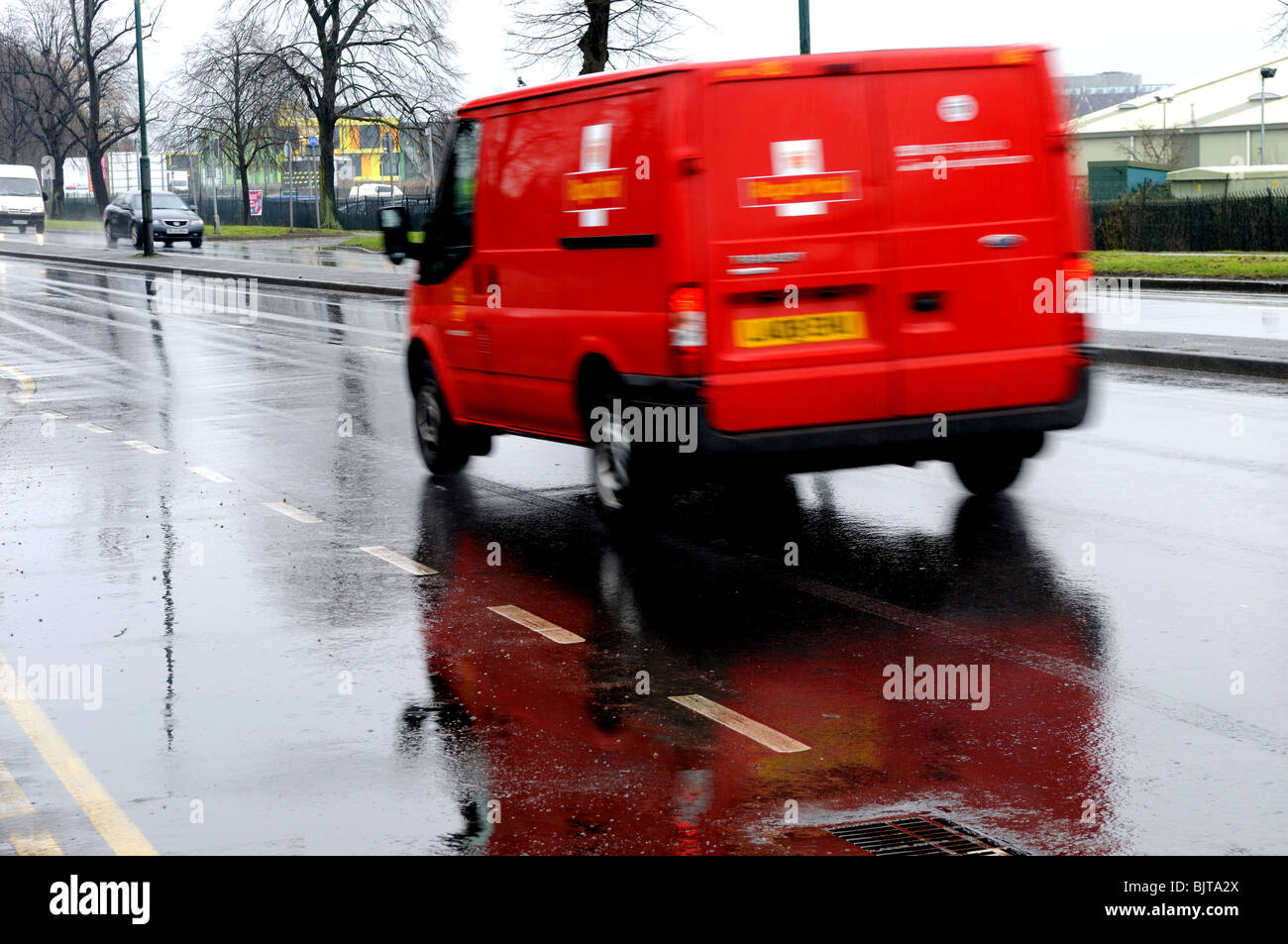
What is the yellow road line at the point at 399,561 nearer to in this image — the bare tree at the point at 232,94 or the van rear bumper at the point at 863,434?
the van rear bumper at the point at 863,434

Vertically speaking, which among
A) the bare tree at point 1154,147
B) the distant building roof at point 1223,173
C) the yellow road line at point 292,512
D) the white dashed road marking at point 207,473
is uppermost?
the bare tree at point 1154,147

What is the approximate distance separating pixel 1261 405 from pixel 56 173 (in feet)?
309

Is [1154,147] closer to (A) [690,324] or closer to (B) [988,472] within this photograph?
(B) [988,472]

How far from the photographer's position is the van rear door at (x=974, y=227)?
28.3 ft

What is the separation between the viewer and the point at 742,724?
19.4 feet

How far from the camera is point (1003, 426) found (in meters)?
8.80

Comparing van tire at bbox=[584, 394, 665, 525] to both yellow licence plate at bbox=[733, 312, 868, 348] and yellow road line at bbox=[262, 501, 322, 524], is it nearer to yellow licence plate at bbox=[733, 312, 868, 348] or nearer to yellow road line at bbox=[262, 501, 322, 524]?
Answer: yellow licence plate at bbox=[733, 312, 868, 348]

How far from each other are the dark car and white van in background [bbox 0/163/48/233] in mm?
16737

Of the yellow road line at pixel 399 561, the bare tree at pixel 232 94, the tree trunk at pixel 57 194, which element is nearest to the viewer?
the yellow road line at pixel 399 561

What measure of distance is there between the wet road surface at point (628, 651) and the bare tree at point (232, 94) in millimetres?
54601

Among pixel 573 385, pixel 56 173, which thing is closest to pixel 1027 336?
pixel 573 385

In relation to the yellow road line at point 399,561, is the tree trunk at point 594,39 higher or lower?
higher

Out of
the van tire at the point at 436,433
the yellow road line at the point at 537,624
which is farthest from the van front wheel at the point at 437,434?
the yellow road line at the point at 537,624
